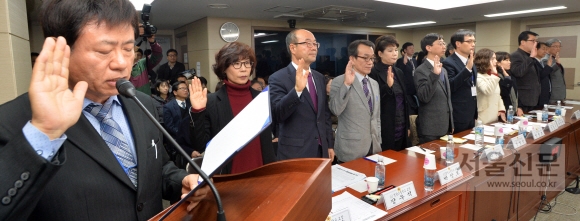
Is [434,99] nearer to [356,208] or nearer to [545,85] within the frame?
[356,208]

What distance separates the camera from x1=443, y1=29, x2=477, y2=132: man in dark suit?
122 inches

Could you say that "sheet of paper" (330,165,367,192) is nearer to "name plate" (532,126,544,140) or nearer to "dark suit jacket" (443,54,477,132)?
"dark suit jacket" (443,54,477,132)

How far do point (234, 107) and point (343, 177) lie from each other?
76 centimetres

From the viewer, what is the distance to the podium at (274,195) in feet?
2.04

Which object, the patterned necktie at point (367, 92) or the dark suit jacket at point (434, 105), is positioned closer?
the patterned necktie at point (367, 92)

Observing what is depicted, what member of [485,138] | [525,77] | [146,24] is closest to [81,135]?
[146,24]

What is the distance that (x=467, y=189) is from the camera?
1.95m

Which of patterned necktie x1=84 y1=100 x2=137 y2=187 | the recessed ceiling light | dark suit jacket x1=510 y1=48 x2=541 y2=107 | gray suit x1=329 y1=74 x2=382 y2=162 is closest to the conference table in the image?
Result: gray suit x1=329 y1=74 x2=382 y2=162

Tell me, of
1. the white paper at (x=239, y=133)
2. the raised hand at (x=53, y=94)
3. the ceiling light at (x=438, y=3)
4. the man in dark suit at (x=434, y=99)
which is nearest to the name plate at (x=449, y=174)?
the man in dark suit at (x=434, y=99)

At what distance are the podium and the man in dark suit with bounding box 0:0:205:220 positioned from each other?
0.17 meters

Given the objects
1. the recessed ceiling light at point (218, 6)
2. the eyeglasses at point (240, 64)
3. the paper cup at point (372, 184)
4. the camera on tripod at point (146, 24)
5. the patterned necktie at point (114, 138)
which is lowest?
the paper cup at point (372, 184)

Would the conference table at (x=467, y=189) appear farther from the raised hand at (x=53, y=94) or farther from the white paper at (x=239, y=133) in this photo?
the raised hand at (x=53, y=94)

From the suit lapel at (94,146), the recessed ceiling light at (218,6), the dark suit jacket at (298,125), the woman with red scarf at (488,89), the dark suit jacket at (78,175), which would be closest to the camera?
the dark suit jacket at (78,175)

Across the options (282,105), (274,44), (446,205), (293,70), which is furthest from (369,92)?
(274,44)
